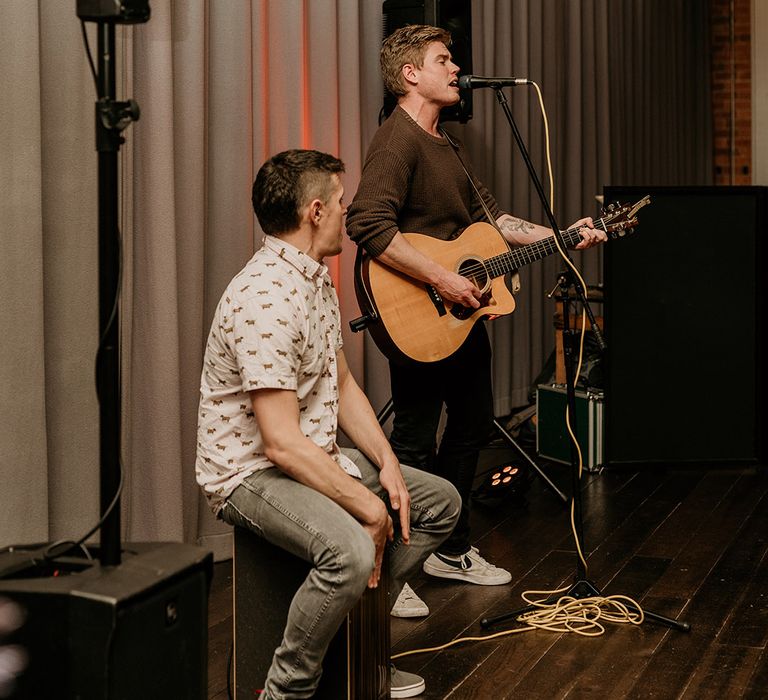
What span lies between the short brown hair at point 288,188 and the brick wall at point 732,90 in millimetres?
7812

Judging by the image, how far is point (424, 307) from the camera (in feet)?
10.6

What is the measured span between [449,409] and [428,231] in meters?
0.52

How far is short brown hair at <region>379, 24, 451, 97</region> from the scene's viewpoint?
129 inches

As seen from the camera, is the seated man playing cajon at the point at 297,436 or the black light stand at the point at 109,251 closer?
the black light stand at the point at 109,251

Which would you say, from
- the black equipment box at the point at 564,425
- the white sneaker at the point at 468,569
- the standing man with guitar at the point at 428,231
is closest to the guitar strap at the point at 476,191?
the standing man with guitar at the point at 428,231

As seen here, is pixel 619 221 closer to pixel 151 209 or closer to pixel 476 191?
pixel 476 191

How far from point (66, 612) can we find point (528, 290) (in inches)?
188

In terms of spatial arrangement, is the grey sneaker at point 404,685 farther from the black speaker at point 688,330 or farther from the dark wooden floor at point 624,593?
the black speaker at point 688,330

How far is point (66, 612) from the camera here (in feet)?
4.93

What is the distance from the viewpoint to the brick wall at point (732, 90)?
Result: 30.8 ft

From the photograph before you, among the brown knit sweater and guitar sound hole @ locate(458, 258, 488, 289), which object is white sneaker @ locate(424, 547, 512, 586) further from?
the brown knit sweater

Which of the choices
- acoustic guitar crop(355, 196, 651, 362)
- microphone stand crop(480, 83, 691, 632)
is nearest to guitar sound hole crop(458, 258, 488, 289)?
acoustic guitar crop(355, 196, 651, 362)

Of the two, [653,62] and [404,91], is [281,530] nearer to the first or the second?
[404,91]

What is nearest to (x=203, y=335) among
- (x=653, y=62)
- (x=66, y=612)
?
(x=66, y=612)
